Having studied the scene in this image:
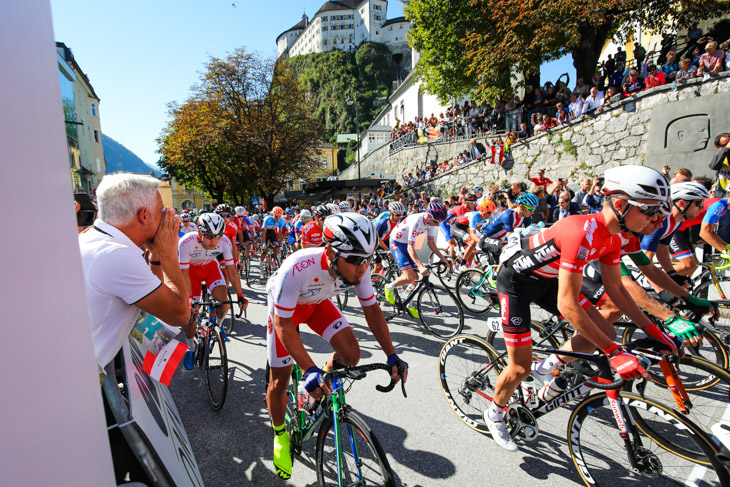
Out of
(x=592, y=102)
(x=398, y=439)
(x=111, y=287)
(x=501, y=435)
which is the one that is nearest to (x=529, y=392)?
(x=501, y=435)

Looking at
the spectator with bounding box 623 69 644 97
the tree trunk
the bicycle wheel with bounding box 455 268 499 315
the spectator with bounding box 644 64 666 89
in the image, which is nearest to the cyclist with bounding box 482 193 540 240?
the bicycle wheel with bounding box 455 268 499 315

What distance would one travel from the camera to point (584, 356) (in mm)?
2713

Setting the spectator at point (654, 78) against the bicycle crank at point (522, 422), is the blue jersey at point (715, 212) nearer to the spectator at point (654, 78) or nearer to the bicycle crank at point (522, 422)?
the bicycle crank at point (522, 422)

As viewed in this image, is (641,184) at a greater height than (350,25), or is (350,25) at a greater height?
(350,25)

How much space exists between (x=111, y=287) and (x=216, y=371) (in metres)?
2.71

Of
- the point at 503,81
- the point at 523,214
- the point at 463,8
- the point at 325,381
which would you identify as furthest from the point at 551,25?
the point at 325,381

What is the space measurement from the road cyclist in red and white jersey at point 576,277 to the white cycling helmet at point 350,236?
1360 millimetres

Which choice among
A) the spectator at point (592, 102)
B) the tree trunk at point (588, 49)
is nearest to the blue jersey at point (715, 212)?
the spectator at point (592, 102)

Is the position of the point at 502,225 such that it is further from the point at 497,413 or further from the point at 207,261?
the point at 207,261

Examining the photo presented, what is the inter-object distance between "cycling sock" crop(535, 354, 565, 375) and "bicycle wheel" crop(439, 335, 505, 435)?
1.43ft

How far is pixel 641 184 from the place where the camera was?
2543mm

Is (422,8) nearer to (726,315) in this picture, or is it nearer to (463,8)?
(463,8)

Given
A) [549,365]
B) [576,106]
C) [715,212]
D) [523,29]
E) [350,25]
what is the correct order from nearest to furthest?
[549,365], [715,212], [576,106], [523,29], [350,25]

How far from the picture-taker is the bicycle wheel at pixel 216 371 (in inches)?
157
